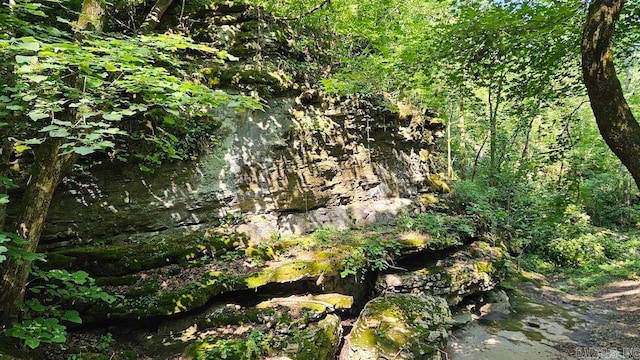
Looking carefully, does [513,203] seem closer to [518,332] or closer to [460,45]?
[518,332]

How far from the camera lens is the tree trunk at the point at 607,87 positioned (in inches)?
128

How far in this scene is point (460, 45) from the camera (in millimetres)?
4957

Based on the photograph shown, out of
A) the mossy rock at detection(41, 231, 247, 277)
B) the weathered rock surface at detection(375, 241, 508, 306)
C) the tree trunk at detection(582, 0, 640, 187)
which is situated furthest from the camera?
the weathered rock surface at detection(375, 241, 508, 306)

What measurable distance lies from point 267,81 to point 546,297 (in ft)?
34.9

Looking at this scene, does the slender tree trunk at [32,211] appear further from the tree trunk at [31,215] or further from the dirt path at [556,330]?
the dirt path at [556,330]

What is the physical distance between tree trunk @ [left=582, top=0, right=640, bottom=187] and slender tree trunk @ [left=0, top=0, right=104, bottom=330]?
517 cm

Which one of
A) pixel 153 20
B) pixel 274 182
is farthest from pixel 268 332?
pixel 153 20

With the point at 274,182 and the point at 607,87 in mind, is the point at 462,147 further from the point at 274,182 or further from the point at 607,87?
the point at 607,87

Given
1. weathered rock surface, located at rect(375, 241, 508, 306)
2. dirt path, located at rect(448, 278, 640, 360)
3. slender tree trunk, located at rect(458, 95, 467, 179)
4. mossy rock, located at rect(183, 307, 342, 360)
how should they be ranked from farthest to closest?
slender tree trunk, located at rect(458, 95, 467, 179)
weathered rock surface, located at rect(375, 241, 508, 306)
dirt path, located at rect(448, 278, 640, 360)
mossy rock, located at rect(183, 307, 342, 360)

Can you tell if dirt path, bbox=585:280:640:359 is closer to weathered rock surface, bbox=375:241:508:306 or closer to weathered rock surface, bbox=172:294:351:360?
weathered rock surface, bbox=375:241:508:306

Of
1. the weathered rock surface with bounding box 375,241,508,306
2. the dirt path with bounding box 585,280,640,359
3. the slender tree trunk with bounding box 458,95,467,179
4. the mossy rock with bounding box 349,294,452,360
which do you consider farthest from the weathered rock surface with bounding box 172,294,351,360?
the slender tree trunk with bounding box 458,95,467,179

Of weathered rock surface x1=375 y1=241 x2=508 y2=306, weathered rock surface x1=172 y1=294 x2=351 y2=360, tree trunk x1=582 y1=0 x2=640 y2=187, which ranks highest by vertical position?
tree trunk x1=582 y1=0 x2=640 y2=187

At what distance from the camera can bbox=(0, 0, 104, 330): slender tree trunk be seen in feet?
11.5

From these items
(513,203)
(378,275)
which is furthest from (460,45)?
(513,203)
